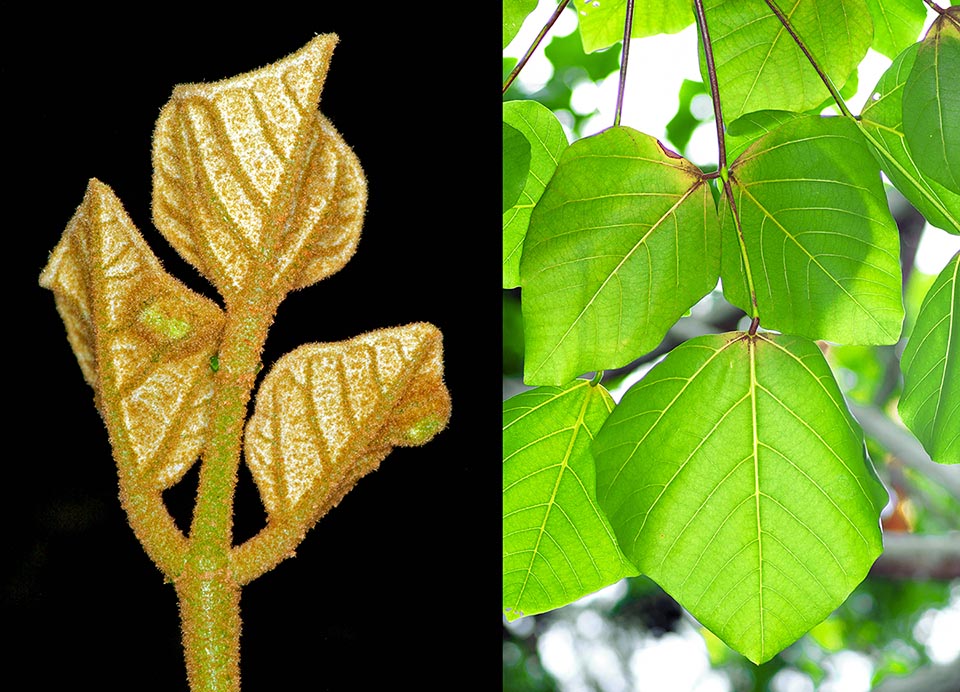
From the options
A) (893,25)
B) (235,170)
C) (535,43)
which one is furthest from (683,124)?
(235,170)

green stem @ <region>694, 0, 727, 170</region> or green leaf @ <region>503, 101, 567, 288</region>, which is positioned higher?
green stem @ <region>694, 0, 727, 170</region>

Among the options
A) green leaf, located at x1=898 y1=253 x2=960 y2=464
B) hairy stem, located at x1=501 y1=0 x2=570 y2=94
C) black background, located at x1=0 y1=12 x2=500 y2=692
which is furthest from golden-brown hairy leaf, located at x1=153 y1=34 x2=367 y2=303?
green leaf, located at x1=898 y1=253 x2=960 y2=464

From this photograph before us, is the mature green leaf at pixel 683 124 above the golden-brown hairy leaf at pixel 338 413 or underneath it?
underneath

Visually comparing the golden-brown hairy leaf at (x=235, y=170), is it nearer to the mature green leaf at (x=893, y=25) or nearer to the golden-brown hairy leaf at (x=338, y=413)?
the golden-brown hairy leaf at (x=338, y=413)

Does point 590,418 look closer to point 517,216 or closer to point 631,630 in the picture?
point 517,216

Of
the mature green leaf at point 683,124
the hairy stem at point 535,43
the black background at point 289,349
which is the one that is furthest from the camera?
the mature green leaf at point 683,124

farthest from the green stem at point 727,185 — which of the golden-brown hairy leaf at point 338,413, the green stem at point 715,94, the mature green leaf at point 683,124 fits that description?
the mature green leaf at point 683,124

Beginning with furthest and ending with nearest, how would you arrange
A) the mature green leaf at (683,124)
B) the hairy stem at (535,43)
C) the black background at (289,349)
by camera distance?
1. the mature green leaf at (683,124)
2. the hairy stem at (535,43)
3. the black background at (289,349)

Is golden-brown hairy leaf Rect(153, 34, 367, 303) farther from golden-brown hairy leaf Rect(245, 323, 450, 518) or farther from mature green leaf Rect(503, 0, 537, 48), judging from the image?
mature green leaf Rect(503, 0, 537, 48)
